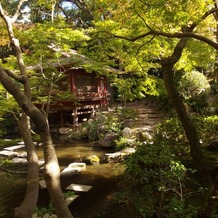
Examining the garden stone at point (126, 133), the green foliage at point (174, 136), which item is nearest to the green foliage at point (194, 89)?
the garden stone at point (126, 133)

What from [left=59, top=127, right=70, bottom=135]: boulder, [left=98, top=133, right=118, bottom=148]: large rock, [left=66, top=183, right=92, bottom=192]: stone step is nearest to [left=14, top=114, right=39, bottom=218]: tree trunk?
[left=66, top=183, right=92, bottom=192]: stone step

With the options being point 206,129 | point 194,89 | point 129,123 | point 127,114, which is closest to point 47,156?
point 206,129

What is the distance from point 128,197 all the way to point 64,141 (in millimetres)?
13523

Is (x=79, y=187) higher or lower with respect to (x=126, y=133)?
lower

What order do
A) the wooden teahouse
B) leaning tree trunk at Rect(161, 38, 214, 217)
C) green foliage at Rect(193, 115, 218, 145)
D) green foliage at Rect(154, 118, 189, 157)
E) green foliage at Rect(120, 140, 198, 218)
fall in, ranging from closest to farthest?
green foliage at Rect(120, 140, 198, 218), leaning tree trunk at Rect(161, 38, 214, 217), green foliage at Rect(154, 118, 189, 157), green foliage at Rect(193, 115, 218, 145), the wooden teahouse

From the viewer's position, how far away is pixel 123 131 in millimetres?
15055

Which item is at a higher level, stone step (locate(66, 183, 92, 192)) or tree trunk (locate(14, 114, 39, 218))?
tree trunk (locate(14, 114, 39, 218))

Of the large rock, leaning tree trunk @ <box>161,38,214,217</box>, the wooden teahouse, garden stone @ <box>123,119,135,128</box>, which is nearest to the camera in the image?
leaning tree trunk @ <box>161,38,214,217</box>

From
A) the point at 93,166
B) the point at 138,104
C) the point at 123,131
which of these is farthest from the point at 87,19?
the point at 93,166

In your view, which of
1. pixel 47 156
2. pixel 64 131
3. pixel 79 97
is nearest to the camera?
pixel 47 156

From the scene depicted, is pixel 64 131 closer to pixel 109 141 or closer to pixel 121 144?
pixel 109 141

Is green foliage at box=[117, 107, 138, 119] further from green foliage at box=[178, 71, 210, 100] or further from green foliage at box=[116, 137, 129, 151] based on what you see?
green foliage at box=[116, 137, 129, 151]

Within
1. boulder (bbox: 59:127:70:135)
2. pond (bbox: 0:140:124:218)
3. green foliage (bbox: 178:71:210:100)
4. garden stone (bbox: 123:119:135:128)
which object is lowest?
pond (bbox: 0:140:124:218)

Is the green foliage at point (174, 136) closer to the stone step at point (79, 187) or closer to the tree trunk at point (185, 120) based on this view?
the tree trunk at point (185, 120)
